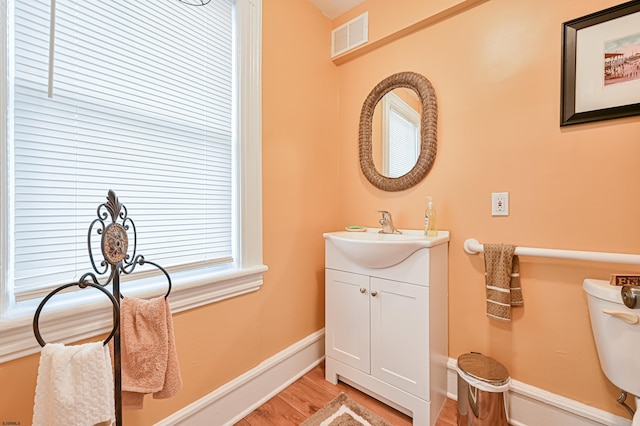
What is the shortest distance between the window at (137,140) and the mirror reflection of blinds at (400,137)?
88 cm

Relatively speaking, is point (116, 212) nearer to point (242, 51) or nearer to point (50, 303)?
point (50, 303)

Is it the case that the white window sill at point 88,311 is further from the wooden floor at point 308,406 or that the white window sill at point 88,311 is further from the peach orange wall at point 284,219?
the wooden floor at point 308,406

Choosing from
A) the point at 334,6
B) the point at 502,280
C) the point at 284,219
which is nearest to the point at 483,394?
the point at 502,280

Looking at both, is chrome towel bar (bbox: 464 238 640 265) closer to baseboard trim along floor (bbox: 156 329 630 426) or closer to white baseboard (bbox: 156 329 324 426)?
baseboard trim along floor (bbox: 156 329 630 426)

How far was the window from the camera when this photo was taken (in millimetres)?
853

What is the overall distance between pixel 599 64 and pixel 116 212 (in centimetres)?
206

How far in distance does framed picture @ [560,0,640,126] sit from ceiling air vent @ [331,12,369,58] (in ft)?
3.59

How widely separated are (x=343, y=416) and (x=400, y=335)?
53 cm

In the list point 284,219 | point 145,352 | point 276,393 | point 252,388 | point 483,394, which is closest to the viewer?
point 145,352

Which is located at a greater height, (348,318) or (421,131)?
(421,131)

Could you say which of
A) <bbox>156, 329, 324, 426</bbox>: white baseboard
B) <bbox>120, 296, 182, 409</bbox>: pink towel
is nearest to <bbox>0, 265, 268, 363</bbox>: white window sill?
<bbox>120, 296, 182, 409</bbox>: pink towel

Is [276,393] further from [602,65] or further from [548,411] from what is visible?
[602,65]

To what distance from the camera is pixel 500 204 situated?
54.7 inches

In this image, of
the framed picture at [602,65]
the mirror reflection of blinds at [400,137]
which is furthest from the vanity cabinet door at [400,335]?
the framed picture at [602,65]
